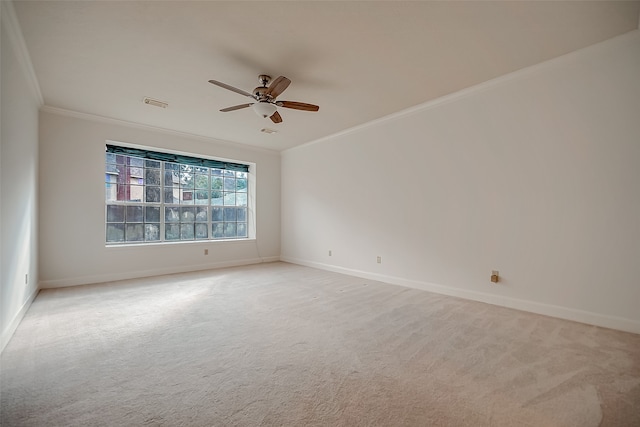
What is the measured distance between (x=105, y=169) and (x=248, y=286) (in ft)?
9.49

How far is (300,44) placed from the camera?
2.51 metres

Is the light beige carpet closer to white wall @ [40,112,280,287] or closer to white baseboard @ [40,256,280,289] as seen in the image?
white baseboard @ [40,256,280,289]

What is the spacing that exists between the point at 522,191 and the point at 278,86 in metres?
2.78

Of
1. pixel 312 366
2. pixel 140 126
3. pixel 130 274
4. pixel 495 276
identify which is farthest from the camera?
pixel 140 126

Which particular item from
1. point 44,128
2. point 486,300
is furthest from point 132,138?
point 486,300

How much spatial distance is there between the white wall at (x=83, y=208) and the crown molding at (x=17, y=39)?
3.26ft

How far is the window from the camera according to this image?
4672mm

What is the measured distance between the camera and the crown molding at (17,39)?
203 cm

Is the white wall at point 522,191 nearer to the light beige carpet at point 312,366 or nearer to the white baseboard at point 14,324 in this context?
the light beige carpet at point 312,366

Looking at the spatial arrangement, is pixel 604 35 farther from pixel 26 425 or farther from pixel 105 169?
pixel 105 169

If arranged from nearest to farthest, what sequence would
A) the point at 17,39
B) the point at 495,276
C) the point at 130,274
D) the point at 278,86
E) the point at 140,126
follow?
1. the point at 17,39
2. the point at 278,86
3. the point at 495,276
4. the point at 130,274
5. the point at 140,126

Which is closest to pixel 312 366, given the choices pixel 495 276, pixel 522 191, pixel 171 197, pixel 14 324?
pixel 495 276

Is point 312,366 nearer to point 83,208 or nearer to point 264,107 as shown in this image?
point 264,107

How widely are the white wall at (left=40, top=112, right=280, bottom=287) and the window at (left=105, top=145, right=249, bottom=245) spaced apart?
9.7 inches
